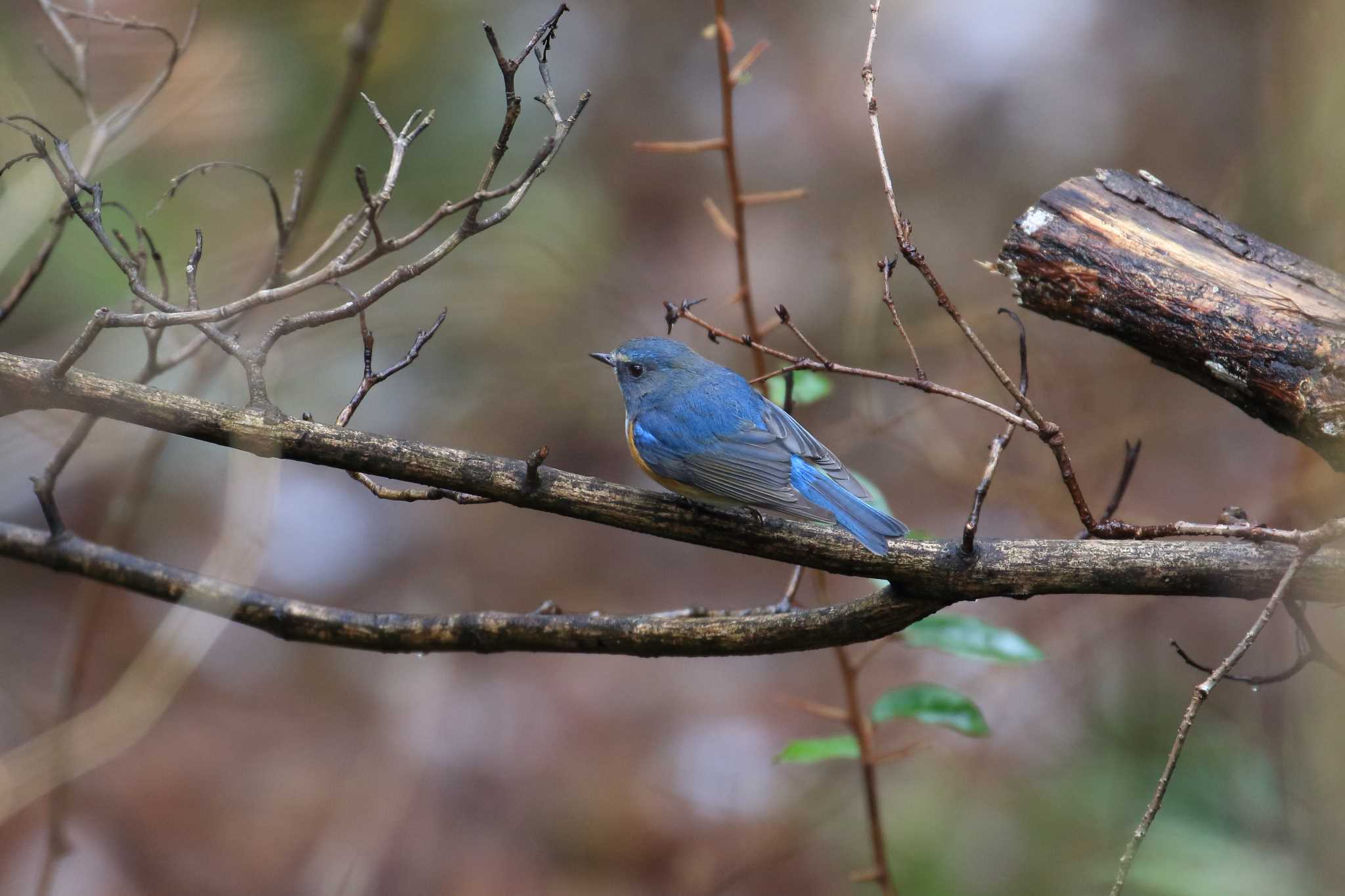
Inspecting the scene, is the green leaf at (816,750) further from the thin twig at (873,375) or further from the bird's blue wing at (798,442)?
the thin twig at (873,375)

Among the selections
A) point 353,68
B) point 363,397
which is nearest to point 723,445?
point 363,397

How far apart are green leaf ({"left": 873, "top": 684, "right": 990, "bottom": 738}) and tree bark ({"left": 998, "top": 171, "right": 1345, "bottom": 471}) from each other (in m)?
1.03

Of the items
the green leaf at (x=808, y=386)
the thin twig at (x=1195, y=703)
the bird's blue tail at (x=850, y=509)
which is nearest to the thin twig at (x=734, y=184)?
the green leaf at (x=808, y=386)

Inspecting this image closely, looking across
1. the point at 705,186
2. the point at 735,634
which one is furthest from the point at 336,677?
the point at 705,186

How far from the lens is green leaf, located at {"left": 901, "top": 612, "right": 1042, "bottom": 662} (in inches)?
108

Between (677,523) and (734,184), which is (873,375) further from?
(734,184)

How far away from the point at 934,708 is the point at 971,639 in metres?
0.22

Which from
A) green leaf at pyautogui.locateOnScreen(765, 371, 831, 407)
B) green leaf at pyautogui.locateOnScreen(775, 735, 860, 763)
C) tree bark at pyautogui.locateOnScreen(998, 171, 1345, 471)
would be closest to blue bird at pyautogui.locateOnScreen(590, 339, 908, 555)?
green leaf at pyautogui.locateOnScreen(765, 371, 831, 407)

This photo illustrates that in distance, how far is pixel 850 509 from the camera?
7.75 ft

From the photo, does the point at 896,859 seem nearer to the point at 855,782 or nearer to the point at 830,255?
the point at 855,782

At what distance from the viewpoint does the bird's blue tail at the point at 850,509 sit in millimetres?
2201

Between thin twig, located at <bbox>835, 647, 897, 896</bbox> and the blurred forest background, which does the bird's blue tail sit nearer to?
thin twig, located at <bbox>835, 647, 897, 896</bbox>

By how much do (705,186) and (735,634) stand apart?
539 centimetres

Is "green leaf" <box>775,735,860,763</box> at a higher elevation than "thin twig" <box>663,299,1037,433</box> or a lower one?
lower
